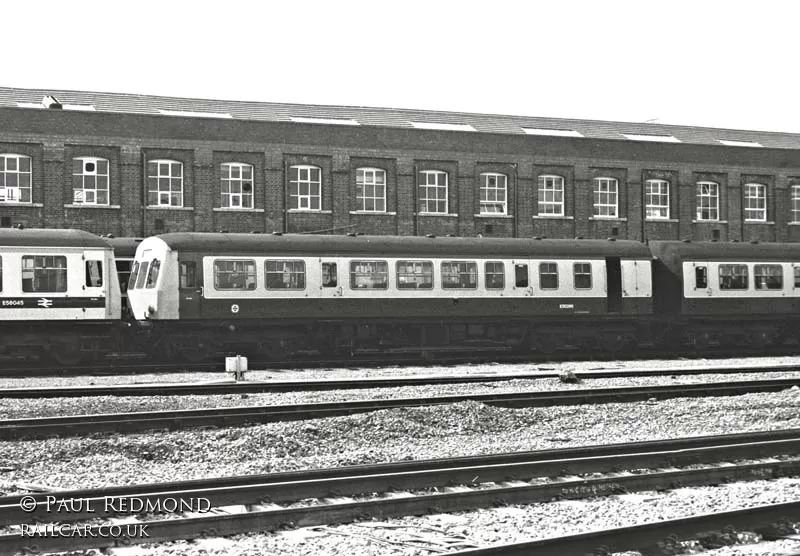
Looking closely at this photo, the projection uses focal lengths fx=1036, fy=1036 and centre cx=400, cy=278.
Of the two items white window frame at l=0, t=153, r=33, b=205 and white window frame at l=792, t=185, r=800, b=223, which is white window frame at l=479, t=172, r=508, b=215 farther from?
white window frame at l=0, t=153, r=33, b=205

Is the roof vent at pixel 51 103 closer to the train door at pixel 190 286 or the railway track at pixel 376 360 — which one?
the train door at pixel 190 286

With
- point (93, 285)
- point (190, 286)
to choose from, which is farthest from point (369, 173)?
point (93, 285)

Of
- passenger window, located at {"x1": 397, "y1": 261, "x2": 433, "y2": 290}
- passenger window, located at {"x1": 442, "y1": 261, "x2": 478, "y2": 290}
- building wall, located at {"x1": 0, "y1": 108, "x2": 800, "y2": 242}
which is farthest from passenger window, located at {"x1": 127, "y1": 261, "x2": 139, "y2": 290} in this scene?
passenger window, located at {"x1": 442, "y1": 261, "x2": 478, "y2": 290}

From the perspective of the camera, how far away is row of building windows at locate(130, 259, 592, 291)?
83.3 feet

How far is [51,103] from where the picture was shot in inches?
1363

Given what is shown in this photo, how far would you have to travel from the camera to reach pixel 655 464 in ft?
35.4

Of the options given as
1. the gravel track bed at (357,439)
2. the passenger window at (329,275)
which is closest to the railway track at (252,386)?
the gravel track bed at (357,439)

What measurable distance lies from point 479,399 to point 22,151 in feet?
72.9

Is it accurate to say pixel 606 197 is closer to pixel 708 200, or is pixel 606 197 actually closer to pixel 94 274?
pixel 708 200

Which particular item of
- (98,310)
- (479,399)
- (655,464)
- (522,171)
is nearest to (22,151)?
(98,310)

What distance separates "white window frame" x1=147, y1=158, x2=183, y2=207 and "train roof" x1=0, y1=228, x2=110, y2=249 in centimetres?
978

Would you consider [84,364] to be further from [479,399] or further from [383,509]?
[383,509]

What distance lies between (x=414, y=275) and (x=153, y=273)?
6.74 metres

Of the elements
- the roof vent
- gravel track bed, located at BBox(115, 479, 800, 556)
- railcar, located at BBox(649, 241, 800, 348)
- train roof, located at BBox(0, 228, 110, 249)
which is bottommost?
gravel track bed, located at BBox(115, 479, 800, 556)
